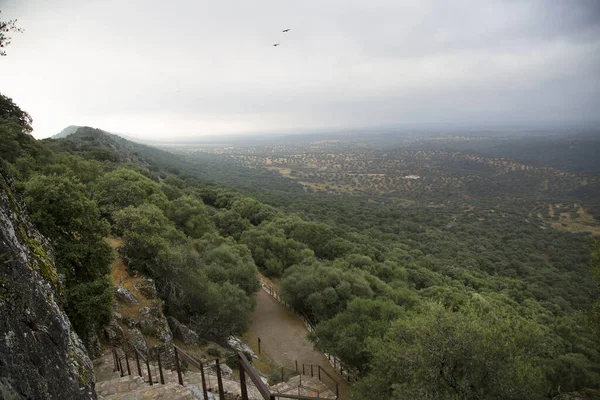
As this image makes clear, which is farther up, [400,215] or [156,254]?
[156,254]

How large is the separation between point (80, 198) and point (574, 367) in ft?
90.0

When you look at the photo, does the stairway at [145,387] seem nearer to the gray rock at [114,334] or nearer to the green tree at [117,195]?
the gray rock at [114,334]

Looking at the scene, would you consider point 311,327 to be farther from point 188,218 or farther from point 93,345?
point 188,218

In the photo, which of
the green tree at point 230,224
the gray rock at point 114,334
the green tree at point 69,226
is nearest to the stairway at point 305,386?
the gray rock at point 114,334

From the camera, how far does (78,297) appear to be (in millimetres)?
10789

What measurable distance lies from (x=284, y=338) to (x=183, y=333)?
7.99m

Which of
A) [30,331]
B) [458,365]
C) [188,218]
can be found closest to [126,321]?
[30,331]

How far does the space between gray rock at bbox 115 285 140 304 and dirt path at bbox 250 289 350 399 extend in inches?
353

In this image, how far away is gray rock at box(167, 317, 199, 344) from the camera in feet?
52.5

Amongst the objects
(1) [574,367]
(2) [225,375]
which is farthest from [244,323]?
(1) [574,367]

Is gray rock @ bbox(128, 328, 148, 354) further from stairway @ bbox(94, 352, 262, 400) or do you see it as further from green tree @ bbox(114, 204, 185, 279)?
green tree @ bbox(114, 204, 185, 279)

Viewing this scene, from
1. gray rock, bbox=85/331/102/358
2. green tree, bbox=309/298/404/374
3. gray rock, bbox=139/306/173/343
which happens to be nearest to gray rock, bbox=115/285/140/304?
gray rock, bbox=139/306/173/343

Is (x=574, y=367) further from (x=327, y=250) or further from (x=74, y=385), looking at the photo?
(x=327, y=250)

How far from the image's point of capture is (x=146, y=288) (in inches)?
661
